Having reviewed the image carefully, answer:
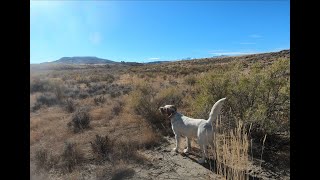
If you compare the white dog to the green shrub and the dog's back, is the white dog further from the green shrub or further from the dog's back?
the green shrub

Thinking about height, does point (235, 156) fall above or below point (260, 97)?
below

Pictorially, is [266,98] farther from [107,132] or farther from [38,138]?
[38,138]

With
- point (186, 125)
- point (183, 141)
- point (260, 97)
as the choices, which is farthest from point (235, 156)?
point (183, 141)

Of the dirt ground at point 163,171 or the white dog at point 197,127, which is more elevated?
the white dog at point 197,127

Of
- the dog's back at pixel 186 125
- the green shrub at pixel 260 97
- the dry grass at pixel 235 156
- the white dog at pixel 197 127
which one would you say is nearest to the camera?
the dry grass at pixel 235 156

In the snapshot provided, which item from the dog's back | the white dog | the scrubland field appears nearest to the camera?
the white dog

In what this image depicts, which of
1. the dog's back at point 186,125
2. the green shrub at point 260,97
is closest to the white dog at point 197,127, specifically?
the dog's back at point 186,125

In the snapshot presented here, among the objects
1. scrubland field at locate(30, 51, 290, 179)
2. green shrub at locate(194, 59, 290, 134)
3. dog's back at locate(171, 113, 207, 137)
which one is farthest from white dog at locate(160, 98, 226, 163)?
green shrub at locate(194, 59, 290, 134)

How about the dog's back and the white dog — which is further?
the dog's back

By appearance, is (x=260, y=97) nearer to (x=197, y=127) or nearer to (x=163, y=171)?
(x=197, y=127)

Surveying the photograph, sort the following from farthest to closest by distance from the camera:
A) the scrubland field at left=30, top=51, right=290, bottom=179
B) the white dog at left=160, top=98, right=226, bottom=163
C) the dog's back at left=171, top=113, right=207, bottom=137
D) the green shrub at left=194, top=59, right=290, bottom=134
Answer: the green shrub at left=194, top=59, right=290, bottom=134 → the dog's back at left=171, top=113, right=207, bottom=137 → the scrubland field at left=30, top=51, right=290, bottom=179 → the white dog at left=160, top=98, right=226, bottom=163

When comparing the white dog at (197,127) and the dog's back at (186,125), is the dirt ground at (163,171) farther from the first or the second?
the dog's back at (186,125)
